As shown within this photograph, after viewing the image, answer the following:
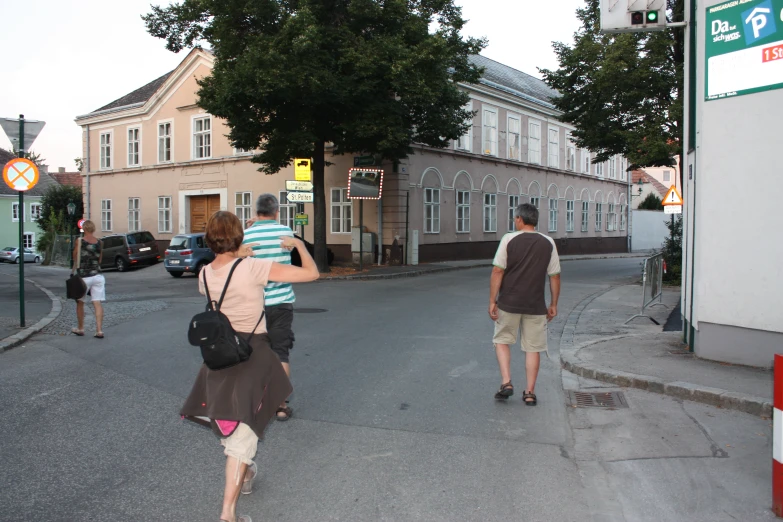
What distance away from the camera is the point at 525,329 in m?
6.34

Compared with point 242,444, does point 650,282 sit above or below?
above

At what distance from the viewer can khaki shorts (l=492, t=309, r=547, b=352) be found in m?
6.28

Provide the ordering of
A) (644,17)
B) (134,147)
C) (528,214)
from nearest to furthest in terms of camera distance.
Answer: (528,214) < (644,17) < (134,147)

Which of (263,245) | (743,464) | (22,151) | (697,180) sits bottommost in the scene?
(743,464)

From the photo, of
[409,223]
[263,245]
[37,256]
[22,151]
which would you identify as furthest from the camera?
[37,256]

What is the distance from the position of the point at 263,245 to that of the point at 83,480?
7.19 ft

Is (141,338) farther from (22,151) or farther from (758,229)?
(758,229)

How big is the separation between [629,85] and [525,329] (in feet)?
50.0

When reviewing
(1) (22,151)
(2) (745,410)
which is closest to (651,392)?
(2) (745,410)

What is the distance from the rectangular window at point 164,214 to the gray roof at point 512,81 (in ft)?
58.5

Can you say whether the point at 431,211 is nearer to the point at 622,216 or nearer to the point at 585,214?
the point at 585,214

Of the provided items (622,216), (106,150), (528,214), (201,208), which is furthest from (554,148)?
(528,214)

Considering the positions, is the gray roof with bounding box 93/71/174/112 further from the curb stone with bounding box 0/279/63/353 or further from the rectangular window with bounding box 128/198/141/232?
the curb stone with bounding box 0/279/63/353

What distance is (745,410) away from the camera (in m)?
6.05
